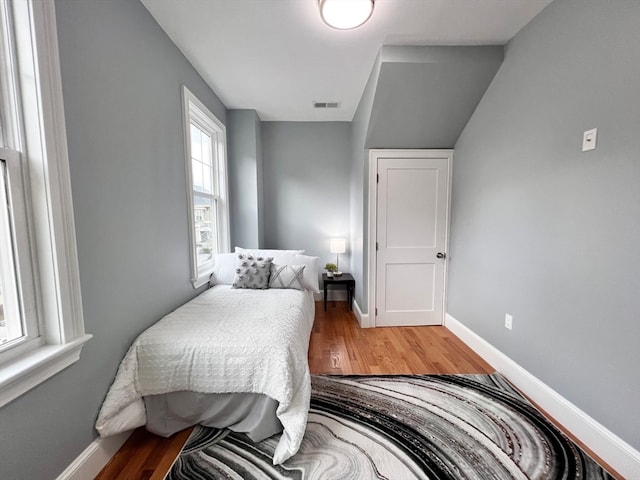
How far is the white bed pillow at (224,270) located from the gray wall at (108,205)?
0.68 metres

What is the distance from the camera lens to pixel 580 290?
1527 mm

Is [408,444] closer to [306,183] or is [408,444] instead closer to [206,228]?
[206,228]

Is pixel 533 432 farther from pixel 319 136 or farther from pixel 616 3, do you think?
pixel 319 136

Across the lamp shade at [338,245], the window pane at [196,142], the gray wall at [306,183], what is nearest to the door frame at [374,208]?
the lamp shade at [338,245]

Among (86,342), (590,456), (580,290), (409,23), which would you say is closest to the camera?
(86,342)

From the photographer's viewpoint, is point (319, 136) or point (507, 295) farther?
point (319, 136)

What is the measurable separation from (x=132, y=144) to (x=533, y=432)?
9.74ft

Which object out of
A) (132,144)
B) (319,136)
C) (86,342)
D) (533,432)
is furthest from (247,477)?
(319,136)

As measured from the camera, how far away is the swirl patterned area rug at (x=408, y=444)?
4.29ft

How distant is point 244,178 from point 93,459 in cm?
277

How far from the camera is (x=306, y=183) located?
146 inches

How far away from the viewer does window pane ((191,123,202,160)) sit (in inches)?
101

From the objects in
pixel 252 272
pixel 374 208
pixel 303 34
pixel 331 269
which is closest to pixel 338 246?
pixel 331 269

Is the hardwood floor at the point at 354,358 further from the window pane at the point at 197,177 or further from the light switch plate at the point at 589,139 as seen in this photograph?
the window pane at the point at 197,177
